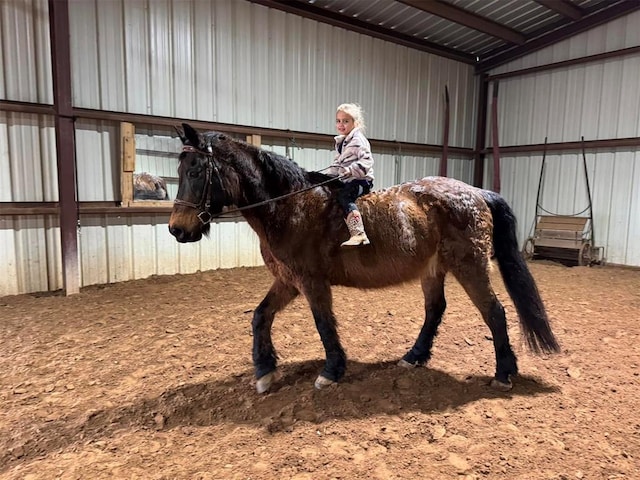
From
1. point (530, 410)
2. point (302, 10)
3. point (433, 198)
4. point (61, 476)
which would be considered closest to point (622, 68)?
point (302, 10)

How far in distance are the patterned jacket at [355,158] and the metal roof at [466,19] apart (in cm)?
570

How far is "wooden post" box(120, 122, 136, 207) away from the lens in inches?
243

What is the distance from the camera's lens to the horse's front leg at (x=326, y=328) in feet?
9.44

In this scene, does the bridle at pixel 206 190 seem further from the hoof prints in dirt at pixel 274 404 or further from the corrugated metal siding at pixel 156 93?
the corrugated metal siding at pixel 156 93

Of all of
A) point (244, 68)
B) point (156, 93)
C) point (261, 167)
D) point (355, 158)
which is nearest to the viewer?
point (261, 167)

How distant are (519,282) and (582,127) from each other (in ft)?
27.2

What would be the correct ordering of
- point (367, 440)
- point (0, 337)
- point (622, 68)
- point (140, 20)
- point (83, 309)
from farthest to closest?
point (622, 68) < point (140, 20) < point (83, 309) < point (0, 337) < point (367, 440)

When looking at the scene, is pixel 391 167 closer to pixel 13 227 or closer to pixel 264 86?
pixel 264 86

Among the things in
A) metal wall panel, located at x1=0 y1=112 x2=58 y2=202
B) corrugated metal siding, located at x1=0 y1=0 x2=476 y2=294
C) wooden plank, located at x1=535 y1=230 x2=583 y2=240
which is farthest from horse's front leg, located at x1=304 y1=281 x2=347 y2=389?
wooden plank, located at x1=535 y1=230 x2=583 y2=240

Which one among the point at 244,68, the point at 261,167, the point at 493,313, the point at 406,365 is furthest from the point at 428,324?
the point at 244,68

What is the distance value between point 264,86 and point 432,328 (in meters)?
5.89

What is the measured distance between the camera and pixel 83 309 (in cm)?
A: 498

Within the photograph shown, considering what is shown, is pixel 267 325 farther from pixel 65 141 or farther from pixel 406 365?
pixel 65 141

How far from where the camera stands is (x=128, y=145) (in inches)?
244
